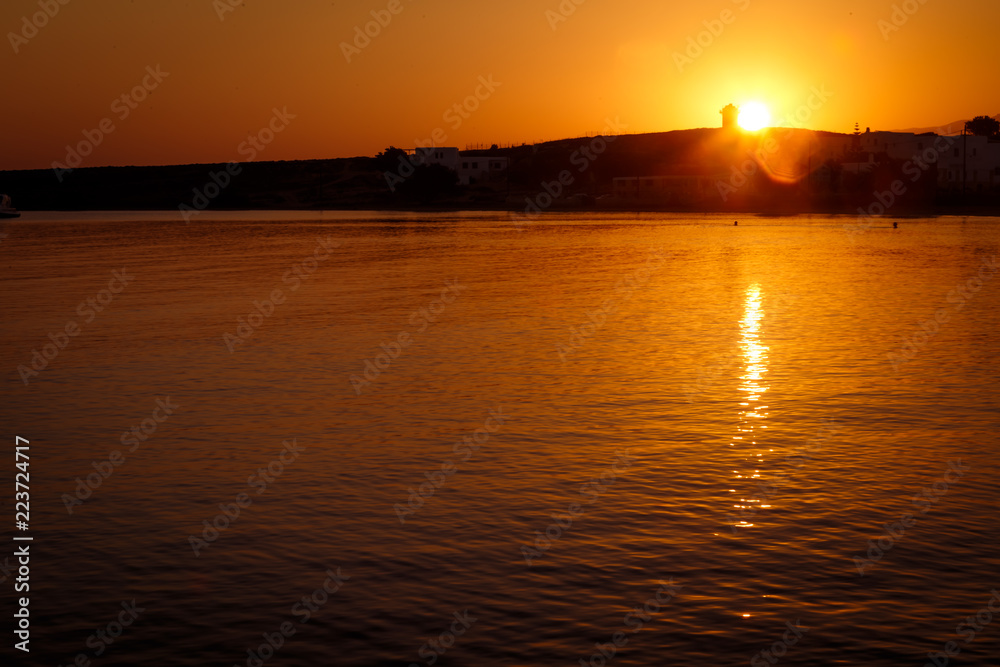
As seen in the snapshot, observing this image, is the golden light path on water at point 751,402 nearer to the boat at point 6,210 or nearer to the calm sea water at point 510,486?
the calm sea water at point 510,486

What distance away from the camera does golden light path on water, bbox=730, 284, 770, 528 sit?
1342 cm

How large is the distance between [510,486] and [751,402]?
6578 mm

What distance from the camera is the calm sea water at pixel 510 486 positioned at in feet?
28.7

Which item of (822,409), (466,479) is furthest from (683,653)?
(822,409)

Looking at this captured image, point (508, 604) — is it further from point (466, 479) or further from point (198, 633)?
point (466, 479)

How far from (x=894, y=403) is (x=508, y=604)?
1090cm

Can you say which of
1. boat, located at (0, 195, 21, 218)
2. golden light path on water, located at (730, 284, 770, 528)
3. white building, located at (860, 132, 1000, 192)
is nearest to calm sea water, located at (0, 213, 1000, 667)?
golden light path on water, located at (730, 284, 770, 528)

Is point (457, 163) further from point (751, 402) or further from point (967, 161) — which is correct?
point (751, 402)

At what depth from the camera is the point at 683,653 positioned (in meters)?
8.29

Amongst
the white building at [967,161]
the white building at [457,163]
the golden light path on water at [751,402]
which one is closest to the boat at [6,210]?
the white building at [457,163]

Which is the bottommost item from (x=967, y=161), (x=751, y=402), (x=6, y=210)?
(x=751, y=402)

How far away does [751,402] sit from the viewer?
18.0 meters

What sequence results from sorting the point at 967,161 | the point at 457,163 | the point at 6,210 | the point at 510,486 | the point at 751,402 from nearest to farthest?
the point at 510,486 → the point at 751,402 → the point at 967,161 → the point at 6,210 → the point at 457,163

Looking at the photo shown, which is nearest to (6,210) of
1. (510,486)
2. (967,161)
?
(967,161)
